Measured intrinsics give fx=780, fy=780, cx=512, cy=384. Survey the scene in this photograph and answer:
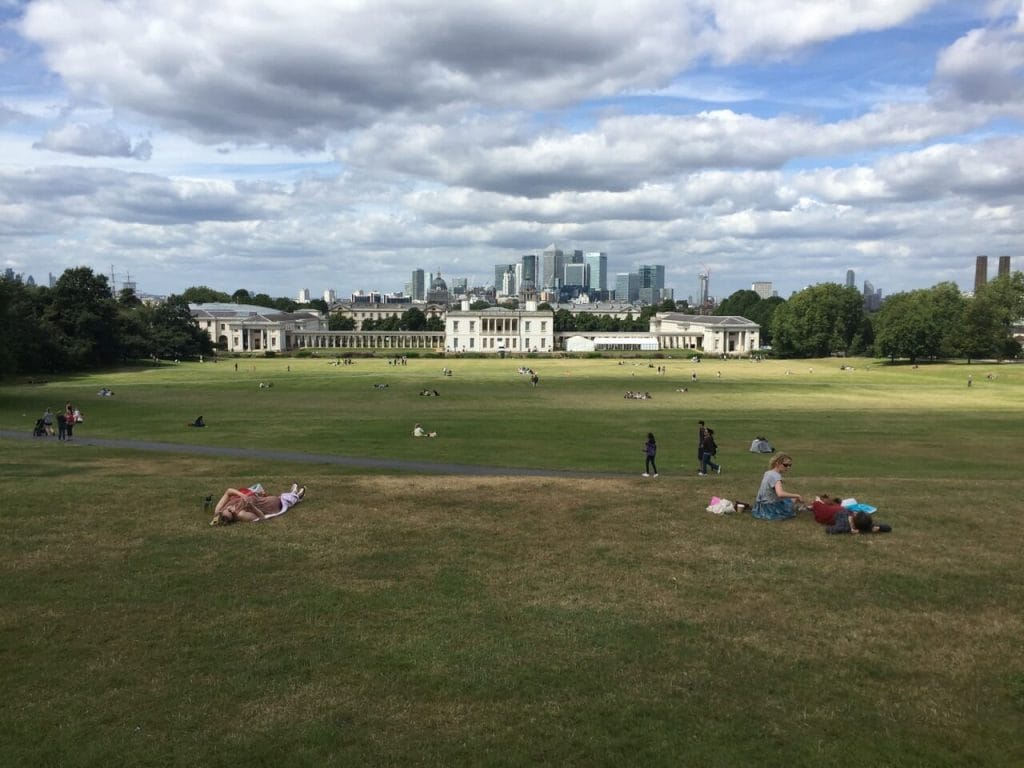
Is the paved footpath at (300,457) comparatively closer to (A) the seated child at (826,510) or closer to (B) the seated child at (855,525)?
(A) the seated child at (826,510)

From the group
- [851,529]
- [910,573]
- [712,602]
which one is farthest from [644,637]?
[851,529]

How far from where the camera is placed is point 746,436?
36844mm

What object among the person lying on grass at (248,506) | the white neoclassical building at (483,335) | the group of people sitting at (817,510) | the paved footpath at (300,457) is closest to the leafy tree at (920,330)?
the white neoclassical building at (483,335)

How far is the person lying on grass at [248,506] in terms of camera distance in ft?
48.3

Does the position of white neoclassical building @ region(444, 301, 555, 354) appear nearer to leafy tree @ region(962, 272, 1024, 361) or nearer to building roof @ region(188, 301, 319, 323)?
building roof @ region(188, 301, 319, 323)

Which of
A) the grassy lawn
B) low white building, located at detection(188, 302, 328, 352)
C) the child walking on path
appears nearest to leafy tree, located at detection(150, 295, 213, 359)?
low white building, located at detection(188, 302, 328, 352)

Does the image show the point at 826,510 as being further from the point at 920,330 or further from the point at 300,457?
the point at 920,330

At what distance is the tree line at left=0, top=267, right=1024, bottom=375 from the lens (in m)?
76.5

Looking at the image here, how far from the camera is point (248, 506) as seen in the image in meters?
15.1

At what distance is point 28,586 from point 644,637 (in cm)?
866

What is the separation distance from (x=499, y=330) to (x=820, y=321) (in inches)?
3036

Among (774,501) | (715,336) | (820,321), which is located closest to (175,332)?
(820,321)

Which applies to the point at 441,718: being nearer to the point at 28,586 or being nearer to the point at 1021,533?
the point at 28,586

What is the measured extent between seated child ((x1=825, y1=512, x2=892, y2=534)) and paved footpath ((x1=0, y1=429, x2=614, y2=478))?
10.7 metres
